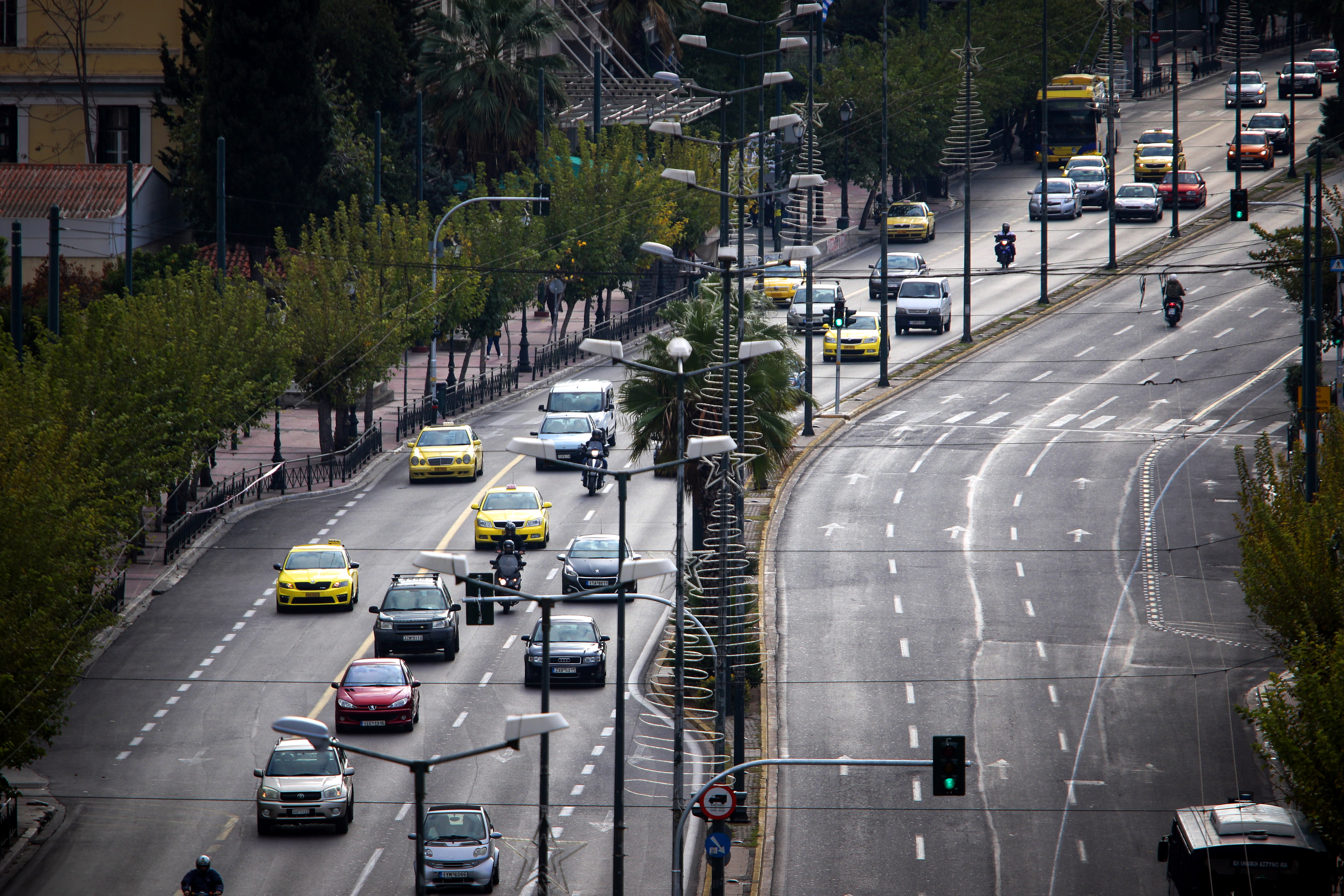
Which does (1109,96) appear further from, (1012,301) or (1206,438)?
(1206,438)

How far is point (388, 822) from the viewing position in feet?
108

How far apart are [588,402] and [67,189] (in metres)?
27.1

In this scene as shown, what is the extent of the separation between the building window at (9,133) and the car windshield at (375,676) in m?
53.6

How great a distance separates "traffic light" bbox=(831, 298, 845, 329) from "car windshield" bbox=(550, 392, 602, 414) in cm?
770

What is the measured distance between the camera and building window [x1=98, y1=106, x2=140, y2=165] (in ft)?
266

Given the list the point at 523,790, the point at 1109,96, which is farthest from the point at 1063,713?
the point at 1109,96

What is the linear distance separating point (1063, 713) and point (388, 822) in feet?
46.1

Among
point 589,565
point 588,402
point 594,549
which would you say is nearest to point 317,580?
point 589,565

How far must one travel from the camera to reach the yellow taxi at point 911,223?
8531 centimetres

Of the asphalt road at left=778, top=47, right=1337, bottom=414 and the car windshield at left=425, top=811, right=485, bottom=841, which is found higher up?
the asphalt road at left=778, top=47, right=1337, bottom=414

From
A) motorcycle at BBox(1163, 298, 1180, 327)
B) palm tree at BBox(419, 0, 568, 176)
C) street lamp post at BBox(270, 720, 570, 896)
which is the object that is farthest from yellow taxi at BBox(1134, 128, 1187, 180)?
street lamp post at BBox(270, 720, 570, 896)

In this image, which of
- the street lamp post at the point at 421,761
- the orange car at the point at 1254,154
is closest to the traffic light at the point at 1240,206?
the street lamp post at the point at 421,761

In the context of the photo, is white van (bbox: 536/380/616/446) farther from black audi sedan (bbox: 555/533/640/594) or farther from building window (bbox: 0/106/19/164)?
building window (bbox: 0/106/19/164)

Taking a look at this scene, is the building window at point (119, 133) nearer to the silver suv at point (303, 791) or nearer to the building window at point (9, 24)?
the building window at point (9, 24)
